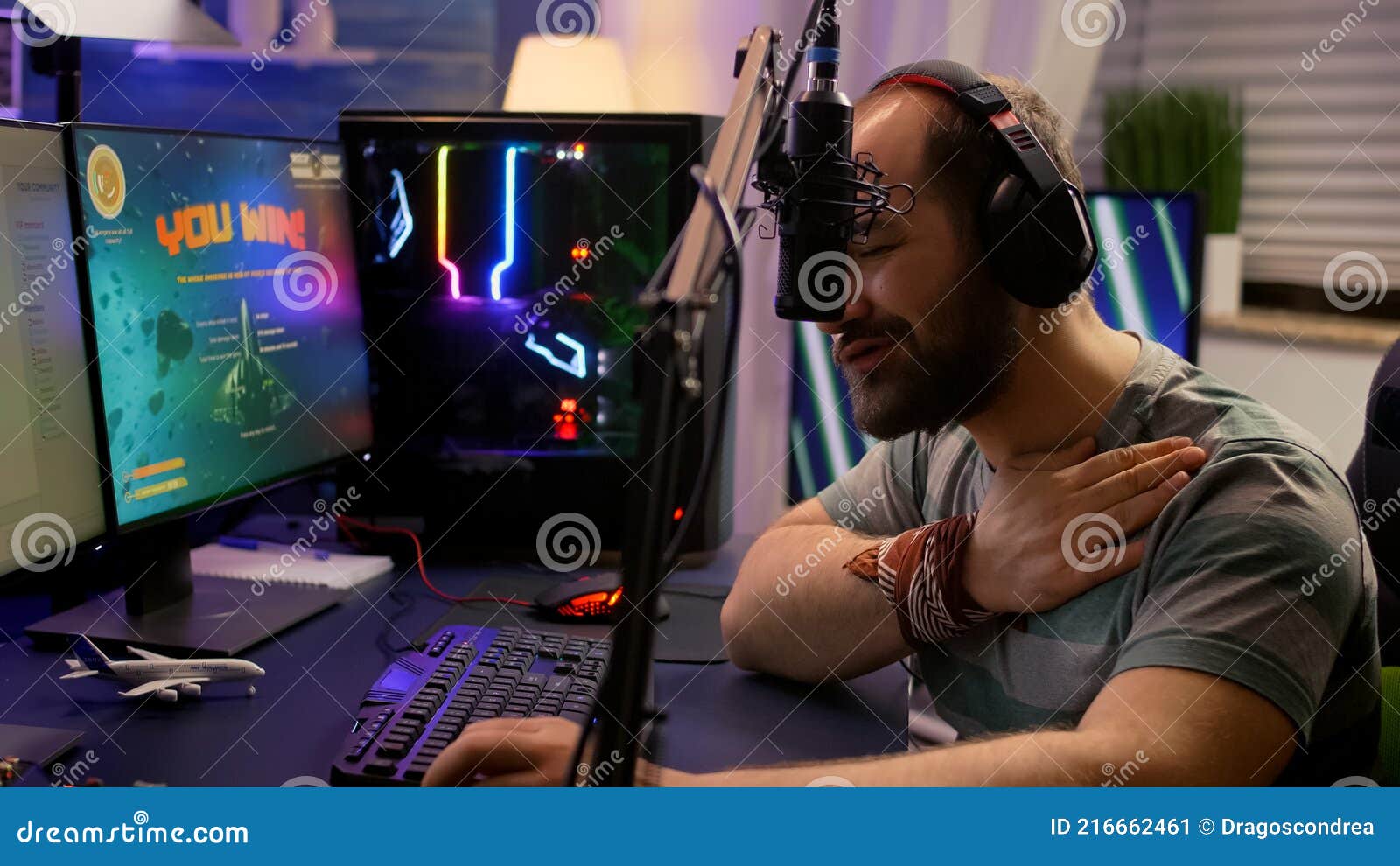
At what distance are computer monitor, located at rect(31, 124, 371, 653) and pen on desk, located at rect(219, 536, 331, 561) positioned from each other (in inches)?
4.8

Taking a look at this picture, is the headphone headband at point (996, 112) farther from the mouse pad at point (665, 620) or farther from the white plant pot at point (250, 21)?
the white plant pot at point (250, 21)

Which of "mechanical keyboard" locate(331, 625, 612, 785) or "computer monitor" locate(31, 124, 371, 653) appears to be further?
"computer monitor" locate(31, 124, 371, 653)

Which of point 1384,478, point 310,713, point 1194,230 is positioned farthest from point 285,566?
point 1194,230

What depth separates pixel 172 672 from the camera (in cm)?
108

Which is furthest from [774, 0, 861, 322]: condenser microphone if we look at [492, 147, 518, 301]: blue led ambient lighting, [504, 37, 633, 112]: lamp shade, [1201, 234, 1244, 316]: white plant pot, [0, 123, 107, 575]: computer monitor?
[1201, 234, 1244, 316]: white plant pot

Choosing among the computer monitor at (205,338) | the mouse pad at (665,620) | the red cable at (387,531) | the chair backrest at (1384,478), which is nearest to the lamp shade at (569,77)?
the computer monitor at (205,338)

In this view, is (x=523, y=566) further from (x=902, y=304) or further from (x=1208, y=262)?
(x=1208, y=262)

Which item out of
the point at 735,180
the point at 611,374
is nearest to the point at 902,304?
the point at 735,180

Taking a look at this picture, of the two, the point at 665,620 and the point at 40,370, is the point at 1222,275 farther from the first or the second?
the point at 40,370

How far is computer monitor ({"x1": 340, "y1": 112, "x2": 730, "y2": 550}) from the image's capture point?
5.03 ft

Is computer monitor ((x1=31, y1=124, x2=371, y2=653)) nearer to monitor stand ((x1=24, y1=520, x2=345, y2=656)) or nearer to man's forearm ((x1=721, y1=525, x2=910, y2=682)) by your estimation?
monitor stand ((x1=24, y1=520, x2=345, y2=656))

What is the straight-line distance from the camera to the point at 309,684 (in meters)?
1.10

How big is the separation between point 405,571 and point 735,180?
1.03 metres

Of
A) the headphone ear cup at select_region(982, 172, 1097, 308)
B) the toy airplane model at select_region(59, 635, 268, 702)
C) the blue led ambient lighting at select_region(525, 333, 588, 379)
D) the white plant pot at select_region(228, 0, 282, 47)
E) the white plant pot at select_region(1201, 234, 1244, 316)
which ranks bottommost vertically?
the toy airplane model at select_region(59, 635, 268, 702)
